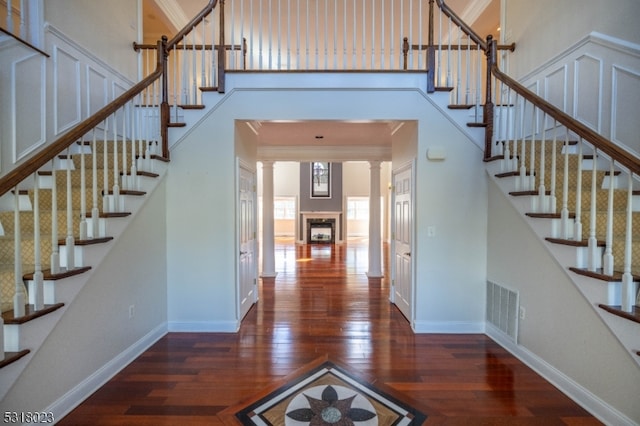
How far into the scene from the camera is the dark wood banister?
1646mm

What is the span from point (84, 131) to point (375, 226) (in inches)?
189

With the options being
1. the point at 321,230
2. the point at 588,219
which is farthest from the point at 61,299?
the point at 321,230

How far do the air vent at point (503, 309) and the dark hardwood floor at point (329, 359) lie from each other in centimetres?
20

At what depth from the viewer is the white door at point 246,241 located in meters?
3.61

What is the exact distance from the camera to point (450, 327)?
11.0 ft

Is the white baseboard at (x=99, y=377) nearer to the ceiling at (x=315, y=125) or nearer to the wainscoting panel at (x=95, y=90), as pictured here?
the wainscoting panel at (x=95, y=90)

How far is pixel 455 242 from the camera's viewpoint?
336 centimetres

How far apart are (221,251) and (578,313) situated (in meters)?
3.18

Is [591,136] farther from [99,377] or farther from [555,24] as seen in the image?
[99,377]

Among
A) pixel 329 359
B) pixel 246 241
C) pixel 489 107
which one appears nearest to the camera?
pixel 329 359

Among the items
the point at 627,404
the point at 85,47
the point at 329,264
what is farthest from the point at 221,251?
the point at 329,264

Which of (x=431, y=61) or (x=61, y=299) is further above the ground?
(x=431, y=61)

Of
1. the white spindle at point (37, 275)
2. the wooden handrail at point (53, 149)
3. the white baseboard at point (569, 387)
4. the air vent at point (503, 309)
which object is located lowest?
the white baseboard at point (569, 387)

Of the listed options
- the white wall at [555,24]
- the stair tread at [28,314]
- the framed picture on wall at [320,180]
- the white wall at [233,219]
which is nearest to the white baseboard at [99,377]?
the white wall at [233,219]
